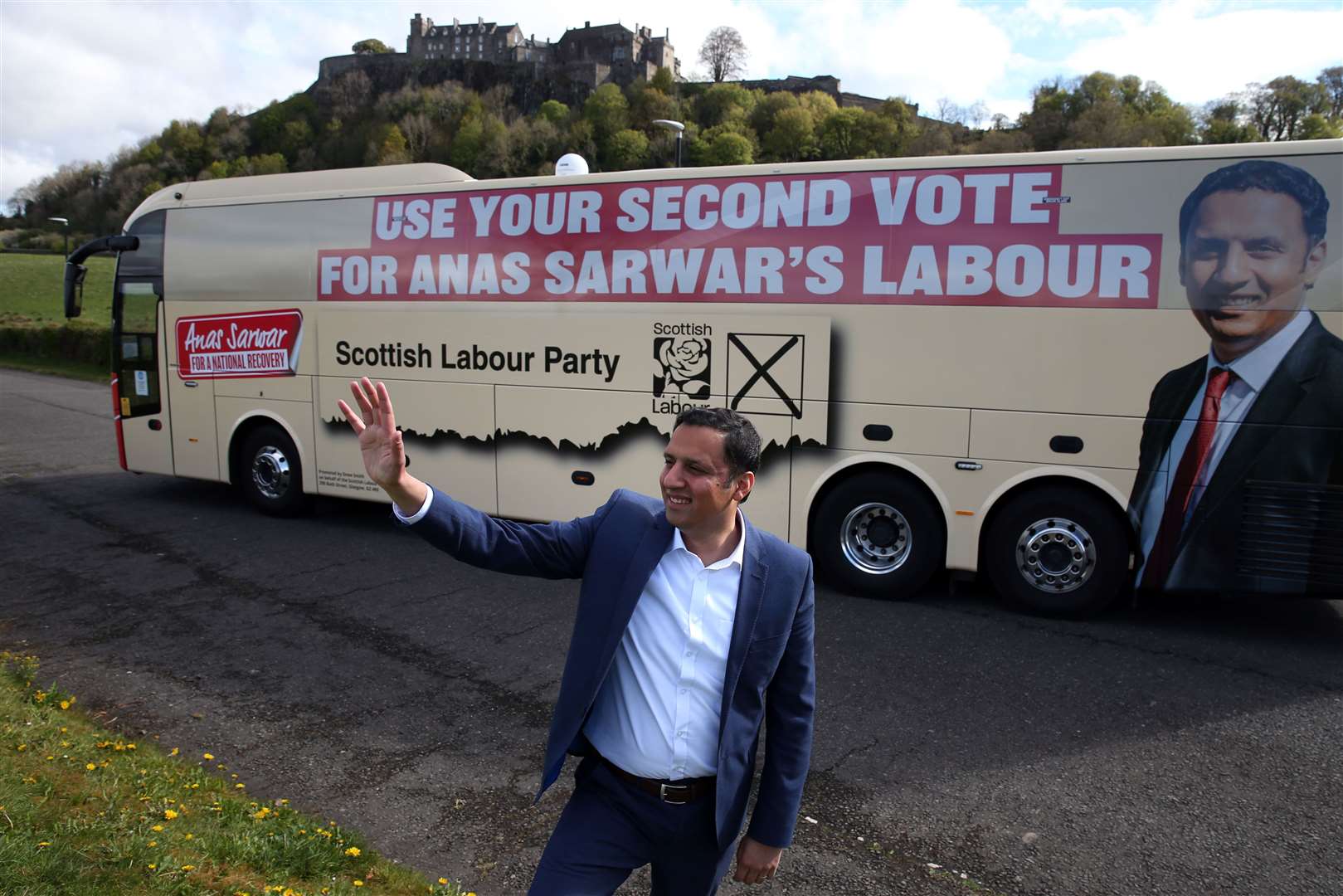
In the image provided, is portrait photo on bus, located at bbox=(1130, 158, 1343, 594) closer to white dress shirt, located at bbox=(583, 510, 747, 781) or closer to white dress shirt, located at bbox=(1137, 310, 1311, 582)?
white dress shirt, located at bbox=(1137, 310, 1311, 582)

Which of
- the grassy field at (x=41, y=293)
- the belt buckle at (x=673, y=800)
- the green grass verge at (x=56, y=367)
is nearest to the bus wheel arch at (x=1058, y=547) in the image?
the belt buckle at (x=673, y=800)

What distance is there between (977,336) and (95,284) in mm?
59441

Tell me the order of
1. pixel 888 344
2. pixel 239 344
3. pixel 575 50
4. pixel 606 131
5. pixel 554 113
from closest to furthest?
pixel 888 344, pixel 239 344, pixel 606 131, pixel 554 113, pixel 575 50

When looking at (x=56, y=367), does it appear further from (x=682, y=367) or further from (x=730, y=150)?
(x=730, y=150)

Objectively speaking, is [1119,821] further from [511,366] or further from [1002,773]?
[511,366]

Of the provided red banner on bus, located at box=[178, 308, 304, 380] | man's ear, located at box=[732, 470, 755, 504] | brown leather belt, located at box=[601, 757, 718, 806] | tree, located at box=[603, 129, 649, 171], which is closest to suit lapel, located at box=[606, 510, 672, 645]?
man's ear, located at box=[732, 470, 755, 504]

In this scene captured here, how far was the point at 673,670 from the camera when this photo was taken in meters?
2.47

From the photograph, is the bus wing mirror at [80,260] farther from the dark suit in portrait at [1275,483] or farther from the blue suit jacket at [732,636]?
the dark suit in portrait at [1275,483]

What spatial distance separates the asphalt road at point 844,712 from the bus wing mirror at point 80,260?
139 inches

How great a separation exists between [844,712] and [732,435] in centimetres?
349

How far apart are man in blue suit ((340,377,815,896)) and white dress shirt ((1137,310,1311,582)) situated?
5103 mm

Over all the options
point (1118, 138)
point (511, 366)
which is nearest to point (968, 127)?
point (1118, 138)

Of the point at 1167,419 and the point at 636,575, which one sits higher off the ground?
the point at 1167,419

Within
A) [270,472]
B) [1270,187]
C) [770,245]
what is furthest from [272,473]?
[1270,187]
